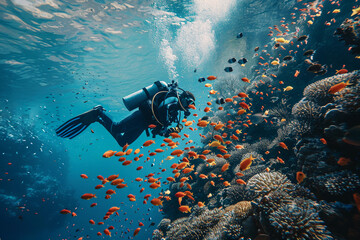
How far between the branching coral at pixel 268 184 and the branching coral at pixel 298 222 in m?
0.60

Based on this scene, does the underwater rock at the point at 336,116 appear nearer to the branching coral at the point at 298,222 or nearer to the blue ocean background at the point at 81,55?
the branching coral at the point at 298,222

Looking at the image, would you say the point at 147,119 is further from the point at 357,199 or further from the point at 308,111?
the point at 357,199

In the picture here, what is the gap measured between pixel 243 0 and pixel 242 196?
1917 centimetres

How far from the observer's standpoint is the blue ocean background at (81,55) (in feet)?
38.3

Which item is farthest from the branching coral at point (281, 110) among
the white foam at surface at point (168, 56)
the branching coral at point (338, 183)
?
the white foam at surface at point (168, 56)

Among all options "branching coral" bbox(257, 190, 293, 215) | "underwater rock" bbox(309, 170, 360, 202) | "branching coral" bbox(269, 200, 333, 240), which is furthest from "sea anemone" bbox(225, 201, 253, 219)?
"underwater rock" bbox(309, 170, 360, 202)

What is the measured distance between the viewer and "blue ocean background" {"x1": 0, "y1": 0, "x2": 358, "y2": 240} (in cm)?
1168

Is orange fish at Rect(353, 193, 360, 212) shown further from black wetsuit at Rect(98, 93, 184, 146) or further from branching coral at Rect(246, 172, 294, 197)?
black wetsuit at Rect(98, 93, 184, 146)

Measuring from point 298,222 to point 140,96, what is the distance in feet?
18.6

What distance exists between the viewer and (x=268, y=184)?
3.73 meters

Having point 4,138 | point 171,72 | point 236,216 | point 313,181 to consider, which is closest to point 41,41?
point 4,138

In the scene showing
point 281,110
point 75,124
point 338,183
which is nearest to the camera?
point 338,183

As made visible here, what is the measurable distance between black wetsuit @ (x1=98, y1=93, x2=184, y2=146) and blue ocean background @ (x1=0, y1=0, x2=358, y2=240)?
587 centimetres

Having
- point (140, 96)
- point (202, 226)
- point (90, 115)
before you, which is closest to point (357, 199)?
point (202, 226)
